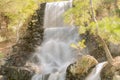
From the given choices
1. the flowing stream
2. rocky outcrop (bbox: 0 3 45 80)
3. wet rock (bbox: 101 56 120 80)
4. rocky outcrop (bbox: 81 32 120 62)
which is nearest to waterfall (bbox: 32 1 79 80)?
the flowing stream

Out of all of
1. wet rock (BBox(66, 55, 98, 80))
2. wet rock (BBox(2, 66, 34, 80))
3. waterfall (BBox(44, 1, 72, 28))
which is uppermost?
waterfall (BBox(44, 1, 72, 28))

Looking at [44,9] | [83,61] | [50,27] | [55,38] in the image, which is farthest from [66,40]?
[83,61]

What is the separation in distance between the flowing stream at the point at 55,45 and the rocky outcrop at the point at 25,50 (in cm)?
29

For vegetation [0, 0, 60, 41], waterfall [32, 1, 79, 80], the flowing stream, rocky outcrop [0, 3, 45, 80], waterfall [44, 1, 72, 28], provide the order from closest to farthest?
rocky outcrop [0, 3, 45, 80]
the flowing stream
waterfall [32, 1, 79, 80]
vegetation [0, 0, 60, 41]
waterfall [44, 1, 72, 28]

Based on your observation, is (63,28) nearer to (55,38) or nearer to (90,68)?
(55,38)

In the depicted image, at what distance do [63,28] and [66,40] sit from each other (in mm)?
1010

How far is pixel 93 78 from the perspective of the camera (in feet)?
33.1

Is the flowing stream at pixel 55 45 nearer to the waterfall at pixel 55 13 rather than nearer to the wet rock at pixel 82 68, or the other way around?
the waterfall at pixel 55 13

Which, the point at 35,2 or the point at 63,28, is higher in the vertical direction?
the point at 35,2

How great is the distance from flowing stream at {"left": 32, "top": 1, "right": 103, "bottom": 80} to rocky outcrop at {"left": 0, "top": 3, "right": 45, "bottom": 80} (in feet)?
0.95

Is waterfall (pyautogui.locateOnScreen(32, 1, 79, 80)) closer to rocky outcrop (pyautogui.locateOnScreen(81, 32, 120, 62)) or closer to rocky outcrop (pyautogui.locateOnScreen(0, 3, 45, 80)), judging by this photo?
rocky outcrop (pyautogui.locateOnScreen(0, 3, 45, 80))

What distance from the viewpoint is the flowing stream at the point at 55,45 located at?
13.0 metres

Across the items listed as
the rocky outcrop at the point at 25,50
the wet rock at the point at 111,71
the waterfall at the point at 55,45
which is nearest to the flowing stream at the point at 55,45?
the waterfall at the point at 55,45

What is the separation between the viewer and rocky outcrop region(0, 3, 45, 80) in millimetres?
11977
